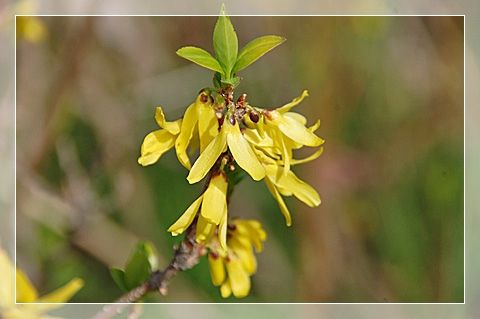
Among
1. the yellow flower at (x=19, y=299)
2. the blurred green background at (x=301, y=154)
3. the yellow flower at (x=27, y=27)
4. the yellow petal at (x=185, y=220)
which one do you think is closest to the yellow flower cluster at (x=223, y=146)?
the yellow petal at (x=185, y=220)

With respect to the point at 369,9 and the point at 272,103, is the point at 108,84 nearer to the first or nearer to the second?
the point at 272,103

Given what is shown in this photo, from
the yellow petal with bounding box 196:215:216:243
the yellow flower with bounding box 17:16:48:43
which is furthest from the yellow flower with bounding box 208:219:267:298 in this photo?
the yellow flower with bounding box 17:16:48:43

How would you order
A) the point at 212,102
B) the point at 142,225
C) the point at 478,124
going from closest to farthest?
the point at 212,102, the point at 478,124, the point at 142,225

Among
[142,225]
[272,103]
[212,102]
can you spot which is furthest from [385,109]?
[212,102]

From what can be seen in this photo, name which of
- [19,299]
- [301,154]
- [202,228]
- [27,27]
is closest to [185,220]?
[202,228]

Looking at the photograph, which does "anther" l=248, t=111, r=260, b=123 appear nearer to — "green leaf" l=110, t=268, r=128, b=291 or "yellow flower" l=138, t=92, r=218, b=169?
"yellow flower" l=138, t=92, r=218, b=169

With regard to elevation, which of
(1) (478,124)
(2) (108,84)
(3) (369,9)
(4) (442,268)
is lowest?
(4) (442,268)

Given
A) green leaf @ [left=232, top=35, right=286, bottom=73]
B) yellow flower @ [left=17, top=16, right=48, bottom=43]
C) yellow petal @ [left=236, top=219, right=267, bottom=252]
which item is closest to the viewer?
green leaf @ [left=232, top=35, right=286, bottom=73]
